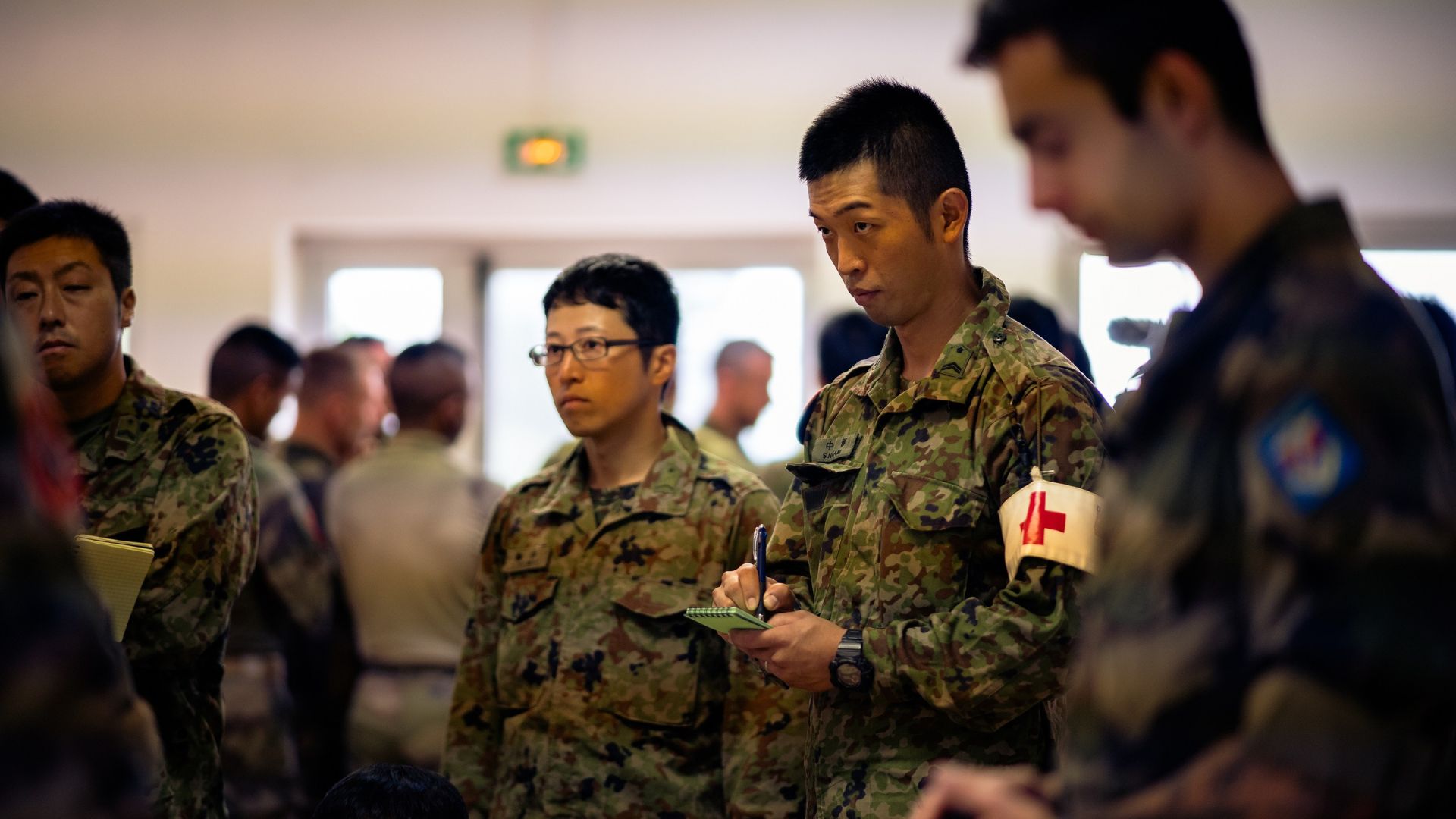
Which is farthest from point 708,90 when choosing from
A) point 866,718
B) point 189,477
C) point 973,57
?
point 973,57

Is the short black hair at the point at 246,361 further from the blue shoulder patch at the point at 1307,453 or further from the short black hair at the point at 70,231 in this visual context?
the blue shoulder patch at the point at 1307,453

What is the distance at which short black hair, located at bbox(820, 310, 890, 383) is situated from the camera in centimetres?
389

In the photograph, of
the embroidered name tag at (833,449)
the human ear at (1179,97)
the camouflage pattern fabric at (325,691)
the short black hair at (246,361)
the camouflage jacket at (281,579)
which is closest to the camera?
the human ear at (1179,97)

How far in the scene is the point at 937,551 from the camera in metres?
1.97

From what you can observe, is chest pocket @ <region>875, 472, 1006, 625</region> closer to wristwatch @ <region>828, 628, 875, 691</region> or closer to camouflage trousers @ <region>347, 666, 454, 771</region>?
wristwatch @ <region>828, 628, 875, 691</region>

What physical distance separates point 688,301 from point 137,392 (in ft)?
13.6

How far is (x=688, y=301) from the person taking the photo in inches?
259

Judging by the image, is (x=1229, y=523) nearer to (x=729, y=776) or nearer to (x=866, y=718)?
(x=866, y=718)

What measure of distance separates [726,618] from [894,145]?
2.50 ft

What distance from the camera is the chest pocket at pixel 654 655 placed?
255 cm

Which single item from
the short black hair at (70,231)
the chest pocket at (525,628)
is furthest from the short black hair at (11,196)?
the chest pocket at (525,628)

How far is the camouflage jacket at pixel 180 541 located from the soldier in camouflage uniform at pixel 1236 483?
1609 millimetres

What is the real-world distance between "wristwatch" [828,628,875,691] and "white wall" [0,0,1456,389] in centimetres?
453

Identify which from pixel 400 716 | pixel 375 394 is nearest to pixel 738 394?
→ pixel 375 394
